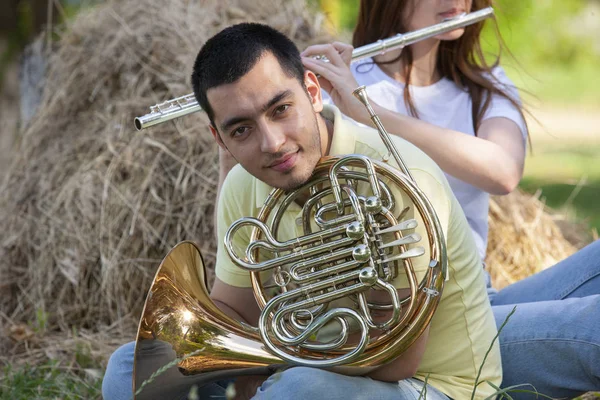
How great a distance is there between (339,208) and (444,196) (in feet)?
0.86

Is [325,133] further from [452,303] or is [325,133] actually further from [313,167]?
[452,303]

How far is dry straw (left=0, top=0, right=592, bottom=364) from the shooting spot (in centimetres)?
355

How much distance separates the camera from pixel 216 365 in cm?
210

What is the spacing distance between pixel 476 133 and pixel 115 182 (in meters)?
1.62

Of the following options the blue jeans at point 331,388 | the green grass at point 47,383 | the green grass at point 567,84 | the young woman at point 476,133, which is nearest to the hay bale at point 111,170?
the green grass at point 47,383

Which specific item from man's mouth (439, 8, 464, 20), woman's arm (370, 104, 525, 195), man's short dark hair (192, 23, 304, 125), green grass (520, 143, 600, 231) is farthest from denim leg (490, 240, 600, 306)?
green grass (520, 143, 600, 231)

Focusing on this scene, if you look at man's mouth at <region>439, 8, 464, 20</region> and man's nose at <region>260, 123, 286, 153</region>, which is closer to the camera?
man's nose at <region>260, 123, 286, 153</region>

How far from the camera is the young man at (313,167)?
6.47 ft

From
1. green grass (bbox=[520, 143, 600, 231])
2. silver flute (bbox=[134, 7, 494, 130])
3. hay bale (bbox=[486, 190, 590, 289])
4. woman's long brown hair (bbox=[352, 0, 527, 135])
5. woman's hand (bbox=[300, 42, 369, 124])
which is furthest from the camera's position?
green grass (bbox=[520, 143, 600, 231])

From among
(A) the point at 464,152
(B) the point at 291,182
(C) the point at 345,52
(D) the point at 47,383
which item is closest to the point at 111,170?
(D) the point at 47,383

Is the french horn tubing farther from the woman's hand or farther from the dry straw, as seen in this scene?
the dry straw

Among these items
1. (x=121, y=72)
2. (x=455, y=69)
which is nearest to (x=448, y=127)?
(x=455, y=69)

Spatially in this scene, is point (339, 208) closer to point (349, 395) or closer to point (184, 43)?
point (349, 395)

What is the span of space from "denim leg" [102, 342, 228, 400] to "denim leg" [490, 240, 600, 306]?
1.00 m
